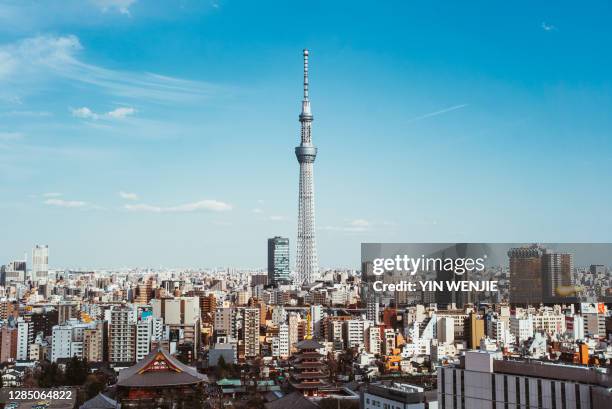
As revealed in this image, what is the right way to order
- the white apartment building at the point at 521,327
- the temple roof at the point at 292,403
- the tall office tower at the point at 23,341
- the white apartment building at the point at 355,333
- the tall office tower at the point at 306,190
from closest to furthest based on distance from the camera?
1. the temple roof at the point at 292,403
2. the tall office tower at the point at 23,341
3. the white apartment building at the point at 521,327
4. the white apartment building at the point at 355,333
5. the tall office tower at the point at 306,190

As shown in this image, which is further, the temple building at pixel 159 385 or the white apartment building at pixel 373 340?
the white apartment building at pixel 373 340

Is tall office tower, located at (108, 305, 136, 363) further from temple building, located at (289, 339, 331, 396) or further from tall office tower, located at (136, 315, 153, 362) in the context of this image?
A: temple building, located at (289, 339, 331, 396)

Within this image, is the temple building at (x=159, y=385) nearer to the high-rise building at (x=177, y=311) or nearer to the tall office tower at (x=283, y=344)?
the tall office tower at (x=283, y=344)

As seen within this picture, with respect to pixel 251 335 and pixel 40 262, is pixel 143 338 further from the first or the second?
pixel 40 262

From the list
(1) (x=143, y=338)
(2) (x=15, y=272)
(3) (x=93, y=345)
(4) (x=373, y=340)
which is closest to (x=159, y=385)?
(1) (x=143, y=338)

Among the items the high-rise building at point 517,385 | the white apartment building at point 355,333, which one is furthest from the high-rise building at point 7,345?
the high-rise building at point 517,385

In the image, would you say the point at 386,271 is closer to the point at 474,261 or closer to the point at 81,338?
the point at 474,261
